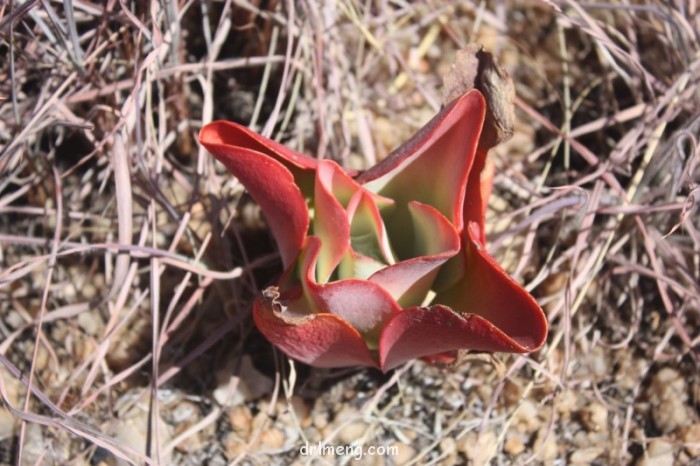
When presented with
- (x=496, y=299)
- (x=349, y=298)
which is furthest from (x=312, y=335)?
(x=496, y=299)

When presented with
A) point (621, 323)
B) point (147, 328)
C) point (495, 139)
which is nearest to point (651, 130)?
point (621, 323)

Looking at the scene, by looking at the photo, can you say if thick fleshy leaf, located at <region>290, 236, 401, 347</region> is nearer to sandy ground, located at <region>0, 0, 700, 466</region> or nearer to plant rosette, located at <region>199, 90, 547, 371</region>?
plant rosette, located at <region>199, 90, 547, 371</region>
